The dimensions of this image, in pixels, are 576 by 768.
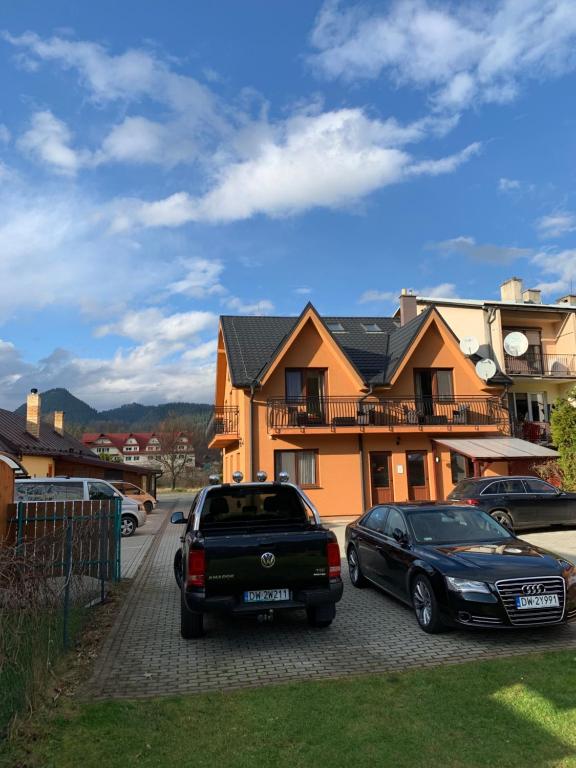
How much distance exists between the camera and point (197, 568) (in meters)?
5.83

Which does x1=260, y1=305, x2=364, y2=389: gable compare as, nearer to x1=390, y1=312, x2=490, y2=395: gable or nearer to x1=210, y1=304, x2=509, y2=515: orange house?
x1=210, y1=304, x2=509, y2=515: orange house

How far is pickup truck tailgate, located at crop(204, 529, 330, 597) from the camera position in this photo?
586cm

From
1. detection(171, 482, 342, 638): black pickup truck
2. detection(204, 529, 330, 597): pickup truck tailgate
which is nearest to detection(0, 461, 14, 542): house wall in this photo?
detection(171, 482, 342, 638): black pickup truck

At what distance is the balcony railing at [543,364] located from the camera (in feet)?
94.1

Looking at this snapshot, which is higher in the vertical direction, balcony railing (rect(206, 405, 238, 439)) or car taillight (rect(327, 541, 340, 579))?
balcony railing (rect(206, 405, 238, 439))

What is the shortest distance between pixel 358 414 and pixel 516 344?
1000 centimetres

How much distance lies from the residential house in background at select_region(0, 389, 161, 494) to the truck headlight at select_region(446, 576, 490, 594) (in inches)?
739

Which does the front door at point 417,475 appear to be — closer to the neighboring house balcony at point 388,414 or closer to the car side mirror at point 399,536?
the neighboring house balcony at point 388,414

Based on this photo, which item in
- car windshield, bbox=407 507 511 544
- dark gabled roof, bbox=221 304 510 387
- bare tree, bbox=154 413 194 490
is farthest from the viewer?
bare tree, bbox=154 413 194 490

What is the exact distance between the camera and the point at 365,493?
2205cm

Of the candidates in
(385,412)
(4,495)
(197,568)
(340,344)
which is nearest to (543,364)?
(385,412)

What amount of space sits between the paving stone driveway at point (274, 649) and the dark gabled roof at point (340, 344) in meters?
14.9

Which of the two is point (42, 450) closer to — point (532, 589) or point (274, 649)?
point (274, 649)

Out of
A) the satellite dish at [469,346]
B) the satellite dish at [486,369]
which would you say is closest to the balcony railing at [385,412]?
the satellite dish at [486,369]
